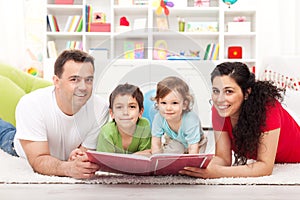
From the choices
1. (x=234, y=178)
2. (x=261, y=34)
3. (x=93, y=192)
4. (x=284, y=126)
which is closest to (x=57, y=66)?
(x=93, y=192)

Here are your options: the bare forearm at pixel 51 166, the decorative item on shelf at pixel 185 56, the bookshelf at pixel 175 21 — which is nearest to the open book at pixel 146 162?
the bare forearm at pixel 51 166

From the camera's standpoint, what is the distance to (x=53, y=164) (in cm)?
133

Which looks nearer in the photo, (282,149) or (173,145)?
(173,145)

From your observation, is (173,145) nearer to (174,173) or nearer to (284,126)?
(174,173)

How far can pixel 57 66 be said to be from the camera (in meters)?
1.38

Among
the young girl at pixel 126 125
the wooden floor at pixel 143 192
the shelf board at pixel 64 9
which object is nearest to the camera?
the wooden floor at pixel 143 192

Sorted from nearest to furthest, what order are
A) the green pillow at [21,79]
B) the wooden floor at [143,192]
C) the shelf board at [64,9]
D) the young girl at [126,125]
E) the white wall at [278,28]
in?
1. the wooden floor at [143,192]
2. the young girl at [126,125]
3. the green pillow at [21,79]
4. the white wall at [278,28]
5. the shelf board at [64,9]

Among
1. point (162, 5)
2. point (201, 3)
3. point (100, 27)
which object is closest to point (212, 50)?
point (201, 3)

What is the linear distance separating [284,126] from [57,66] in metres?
0.75

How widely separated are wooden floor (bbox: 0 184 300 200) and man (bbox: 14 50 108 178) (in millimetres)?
112

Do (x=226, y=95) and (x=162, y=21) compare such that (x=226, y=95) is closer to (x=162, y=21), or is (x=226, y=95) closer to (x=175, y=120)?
(x=175, y=120)

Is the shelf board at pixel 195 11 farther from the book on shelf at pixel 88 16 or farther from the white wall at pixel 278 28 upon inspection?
the book on shelf at pixel 88 16

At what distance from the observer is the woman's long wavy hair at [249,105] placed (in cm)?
132

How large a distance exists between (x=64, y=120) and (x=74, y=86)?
0.56 feet
